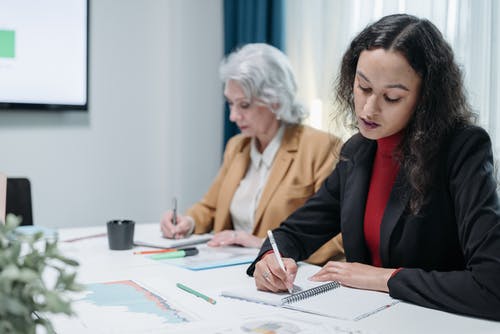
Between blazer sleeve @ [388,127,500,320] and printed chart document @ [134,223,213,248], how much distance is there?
835 mm

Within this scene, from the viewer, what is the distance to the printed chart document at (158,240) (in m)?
1.84

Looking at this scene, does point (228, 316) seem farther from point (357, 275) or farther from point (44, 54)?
point (44, 54)

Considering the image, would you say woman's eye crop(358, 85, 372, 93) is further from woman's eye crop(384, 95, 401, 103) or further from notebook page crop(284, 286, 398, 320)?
notebook page crop(284, 286, 398, 320)

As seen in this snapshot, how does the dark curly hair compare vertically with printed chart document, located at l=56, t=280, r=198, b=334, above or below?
above

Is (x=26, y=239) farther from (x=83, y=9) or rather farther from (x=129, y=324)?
(x=83, y=9)

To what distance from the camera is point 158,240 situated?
193cm

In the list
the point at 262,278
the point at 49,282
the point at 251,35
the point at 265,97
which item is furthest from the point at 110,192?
the point at 262,278

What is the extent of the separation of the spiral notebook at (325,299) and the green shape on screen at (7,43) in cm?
225

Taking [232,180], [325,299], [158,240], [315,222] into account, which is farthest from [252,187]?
[325,299]

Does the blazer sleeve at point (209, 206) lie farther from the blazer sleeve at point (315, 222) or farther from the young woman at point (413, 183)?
the young woman at point (413, 183)

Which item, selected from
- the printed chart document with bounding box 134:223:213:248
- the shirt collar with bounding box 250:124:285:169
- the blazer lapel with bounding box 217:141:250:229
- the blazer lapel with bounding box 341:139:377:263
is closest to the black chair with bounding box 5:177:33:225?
the printed chart document with bounding box 134:223:213:248

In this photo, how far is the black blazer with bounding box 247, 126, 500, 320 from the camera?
114cm

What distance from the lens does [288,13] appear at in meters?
2.98

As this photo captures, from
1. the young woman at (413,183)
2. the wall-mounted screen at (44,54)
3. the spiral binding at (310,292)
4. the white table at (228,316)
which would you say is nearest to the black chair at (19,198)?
the wall-mounted screen at (44,54)
